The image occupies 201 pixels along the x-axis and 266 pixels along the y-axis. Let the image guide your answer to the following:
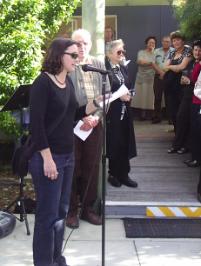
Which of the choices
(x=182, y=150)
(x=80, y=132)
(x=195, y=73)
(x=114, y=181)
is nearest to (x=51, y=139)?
(x=80, y=132)

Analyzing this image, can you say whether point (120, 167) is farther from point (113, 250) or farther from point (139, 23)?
point (139, 23)

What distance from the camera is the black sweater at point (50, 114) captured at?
142 inches

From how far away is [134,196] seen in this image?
5.99m

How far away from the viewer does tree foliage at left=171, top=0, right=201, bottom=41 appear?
681 centimetres

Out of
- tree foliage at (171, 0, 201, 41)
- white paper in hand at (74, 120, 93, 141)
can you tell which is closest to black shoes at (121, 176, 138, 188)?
white paper in hand at (74, 120, 93, 141)

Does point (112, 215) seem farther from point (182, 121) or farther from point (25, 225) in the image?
point (182, 121)

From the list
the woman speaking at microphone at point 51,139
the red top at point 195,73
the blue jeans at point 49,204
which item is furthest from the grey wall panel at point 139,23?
the blue jeans at point 49,204

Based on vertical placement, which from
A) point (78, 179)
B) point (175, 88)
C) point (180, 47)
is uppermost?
point (180, 47)

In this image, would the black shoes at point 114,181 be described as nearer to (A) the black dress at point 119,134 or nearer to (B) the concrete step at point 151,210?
(A) the black dress at point 119,134

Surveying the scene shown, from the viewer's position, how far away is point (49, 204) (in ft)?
12.3

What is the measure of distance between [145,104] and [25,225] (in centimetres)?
530

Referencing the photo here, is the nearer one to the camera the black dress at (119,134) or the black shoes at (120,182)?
the black dress at (119,134)

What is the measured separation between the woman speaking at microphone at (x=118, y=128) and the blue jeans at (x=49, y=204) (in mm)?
2103

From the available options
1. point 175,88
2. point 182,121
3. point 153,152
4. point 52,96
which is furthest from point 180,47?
point 52,96
